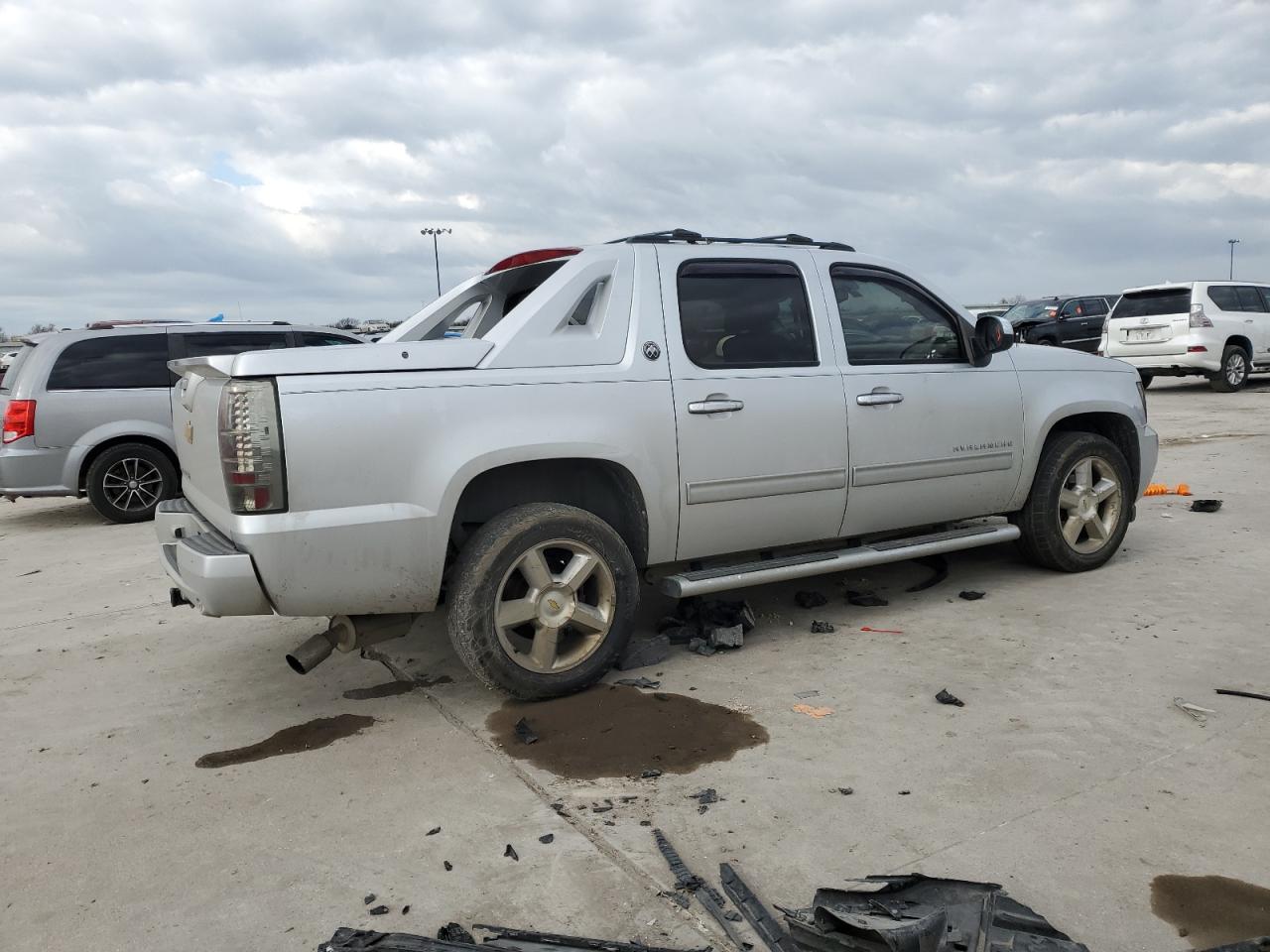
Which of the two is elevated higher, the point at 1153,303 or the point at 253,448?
the point at 1153,303

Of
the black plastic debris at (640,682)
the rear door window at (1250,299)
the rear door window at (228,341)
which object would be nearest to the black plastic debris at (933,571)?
the black plastic debris at (640,682)

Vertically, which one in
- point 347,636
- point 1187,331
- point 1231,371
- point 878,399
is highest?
point 1187,331

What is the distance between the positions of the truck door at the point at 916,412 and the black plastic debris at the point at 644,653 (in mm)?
1050

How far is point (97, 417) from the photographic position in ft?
30.1

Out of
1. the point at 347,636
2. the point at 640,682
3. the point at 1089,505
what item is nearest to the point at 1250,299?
the point at 1089,505

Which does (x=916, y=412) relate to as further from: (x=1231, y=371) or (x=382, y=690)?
(x=1231, y=371)

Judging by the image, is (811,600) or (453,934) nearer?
(453,934)

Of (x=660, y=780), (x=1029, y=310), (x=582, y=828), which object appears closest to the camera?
(x=582, y=828)

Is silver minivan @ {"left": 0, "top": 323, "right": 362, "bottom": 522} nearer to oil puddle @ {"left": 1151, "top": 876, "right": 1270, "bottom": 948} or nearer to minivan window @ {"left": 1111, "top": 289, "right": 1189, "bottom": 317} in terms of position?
oil puddle @ {"left": 1151, "top": 876, "right": 1270, "bottom": 948}

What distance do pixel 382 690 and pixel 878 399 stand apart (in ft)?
8.89

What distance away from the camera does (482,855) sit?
3.00m

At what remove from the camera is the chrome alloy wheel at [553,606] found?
4.11 meters

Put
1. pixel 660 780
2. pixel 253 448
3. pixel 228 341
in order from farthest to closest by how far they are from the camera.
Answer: pixel 228 341
pixel 253 448
pixel 660 780

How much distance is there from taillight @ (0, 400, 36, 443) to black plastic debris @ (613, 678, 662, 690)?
699 centimetres
